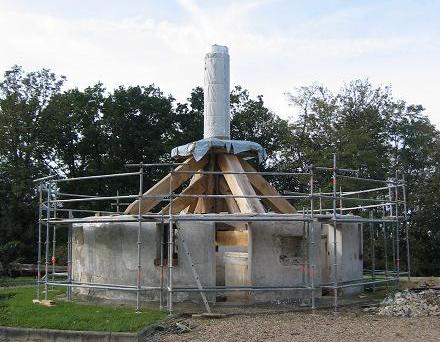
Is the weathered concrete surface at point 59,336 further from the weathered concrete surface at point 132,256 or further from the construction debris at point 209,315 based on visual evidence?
the weathered concrete surface at point 132,256

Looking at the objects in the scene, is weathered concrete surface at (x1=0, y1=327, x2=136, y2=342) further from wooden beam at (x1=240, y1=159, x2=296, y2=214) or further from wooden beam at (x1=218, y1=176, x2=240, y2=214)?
wooden beam at (x1=240, y1=159, x2=296, y2=214)

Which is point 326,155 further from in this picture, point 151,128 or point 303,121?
point 151,128

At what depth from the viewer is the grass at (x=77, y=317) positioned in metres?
10.8

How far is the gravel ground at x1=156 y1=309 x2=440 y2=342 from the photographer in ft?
33.1

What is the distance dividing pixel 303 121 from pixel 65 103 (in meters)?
14.7

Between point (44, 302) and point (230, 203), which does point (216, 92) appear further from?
point (44, 302)

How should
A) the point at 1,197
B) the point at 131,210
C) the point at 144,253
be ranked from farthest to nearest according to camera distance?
the point at 1,197 < the point at 131,210 < the point at 144,253

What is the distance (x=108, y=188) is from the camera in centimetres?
3684

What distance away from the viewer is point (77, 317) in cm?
1154

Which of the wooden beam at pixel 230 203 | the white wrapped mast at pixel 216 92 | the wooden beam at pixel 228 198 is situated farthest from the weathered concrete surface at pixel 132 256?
the white wrapped mast at pixel 216 92

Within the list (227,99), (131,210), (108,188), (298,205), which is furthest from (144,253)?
(108,188)

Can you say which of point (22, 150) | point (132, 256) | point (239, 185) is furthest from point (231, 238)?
point (22, 150)

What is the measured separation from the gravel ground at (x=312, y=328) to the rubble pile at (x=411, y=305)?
1.32 feet

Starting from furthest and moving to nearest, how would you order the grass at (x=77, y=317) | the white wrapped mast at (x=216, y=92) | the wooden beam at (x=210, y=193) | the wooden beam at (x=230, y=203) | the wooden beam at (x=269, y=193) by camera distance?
the white wrapped mast at (x=216, y=92) < the wooden beam at (x=210, y=193) < the wooden beam at (x=269, y=193) < the wooden beam at (x=230, y=203) < the grass at (x=77, y=317)
